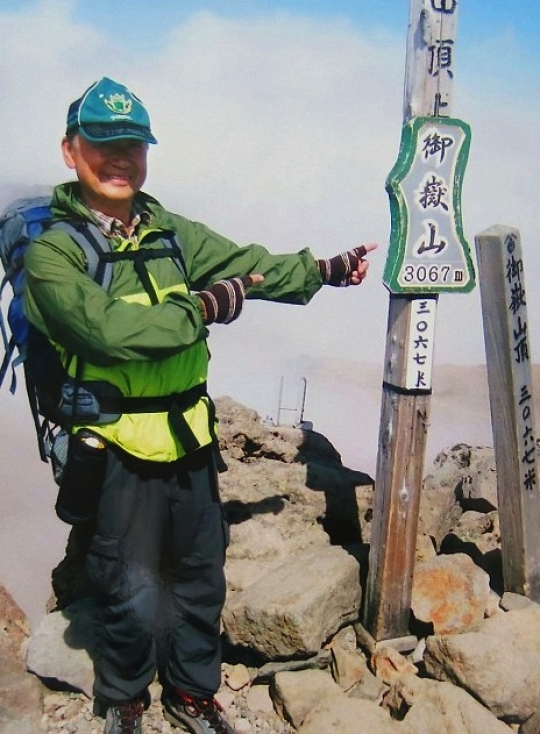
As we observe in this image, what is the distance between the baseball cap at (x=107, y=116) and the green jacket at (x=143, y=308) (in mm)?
264

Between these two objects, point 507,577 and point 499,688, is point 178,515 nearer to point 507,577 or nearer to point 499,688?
point 499,688

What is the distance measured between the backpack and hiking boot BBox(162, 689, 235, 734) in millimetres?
1299

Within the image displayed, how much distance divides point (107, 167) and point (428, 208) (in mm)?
1561

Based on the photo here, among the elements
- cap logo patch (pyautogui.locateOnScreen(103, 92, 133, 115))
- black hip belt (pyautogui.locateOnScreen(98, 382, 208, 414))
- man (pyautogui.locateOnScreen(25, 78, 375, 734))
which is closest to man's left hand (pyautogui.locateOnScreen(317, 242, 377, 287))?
man (pyautogui.locateOnScreen(25, 78, 375, 734))

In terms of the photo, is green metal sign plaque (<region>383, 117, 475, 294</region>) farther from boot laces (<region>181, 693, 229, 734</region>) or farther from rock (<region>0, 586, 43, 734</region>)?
rock (<region>0, 586, 43, 734</region>)

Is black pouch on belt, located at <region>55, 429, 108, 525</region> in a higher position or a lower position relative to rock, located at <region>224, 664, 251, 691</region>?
higher

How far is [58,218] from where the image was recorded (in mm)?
2875

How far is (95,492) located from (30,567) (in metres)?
17.8

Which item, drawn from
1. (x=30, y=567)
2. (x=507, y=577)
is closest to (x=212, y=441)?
(x=507, y=577)

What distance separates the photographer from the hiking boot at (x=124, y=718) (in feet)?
10.7

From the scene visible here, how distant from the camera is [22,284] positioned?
2852 mm

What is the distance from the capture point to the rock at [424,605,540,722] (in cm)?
342

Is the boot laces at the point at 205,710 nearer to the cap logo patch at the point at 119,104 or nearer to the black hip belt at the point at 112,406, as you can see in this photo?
the black hip belt at the point at 112,406

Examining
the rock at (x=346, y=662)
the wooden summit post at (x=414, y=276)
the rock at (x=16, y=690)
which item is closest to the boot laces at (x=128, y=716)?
the rock at (x=16, y=690)
